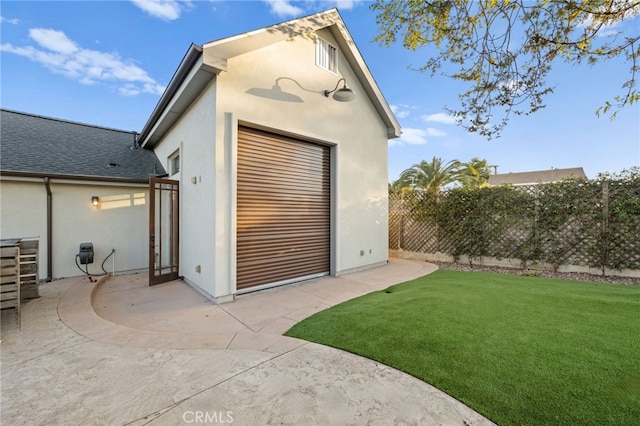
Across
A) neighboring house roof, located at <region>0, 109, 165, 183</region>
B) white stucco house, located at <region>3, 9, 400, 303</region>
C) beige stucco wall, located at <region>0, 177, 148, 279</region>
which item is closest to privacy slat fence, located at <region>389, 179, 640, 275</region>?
white stucco house, located at <region>3, 9, 400, 303</region>

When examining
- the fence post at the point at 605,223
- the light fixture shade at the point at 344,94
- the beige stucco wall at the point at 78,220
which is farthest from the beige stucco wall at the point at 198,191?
the fence post at the point at 605,223

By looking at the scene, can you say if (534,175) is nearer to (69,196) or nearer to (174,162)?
(174,162)

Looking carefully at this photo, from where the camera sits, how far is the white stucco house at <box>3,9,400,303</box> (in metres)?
4.92

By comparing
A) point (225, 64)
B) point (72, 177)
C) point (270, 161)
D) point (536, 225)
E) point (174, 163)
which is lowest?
point (536, 225)

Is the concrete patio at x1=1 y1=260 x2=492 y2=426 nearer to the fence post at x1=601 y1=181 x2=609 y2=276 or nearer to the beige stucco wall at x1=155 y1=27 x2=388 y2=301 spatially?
the beige stucco wall at x1=155 y1=27 x2=388 y2=301

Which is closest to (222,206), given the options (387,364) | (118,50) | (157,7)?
(387,364)

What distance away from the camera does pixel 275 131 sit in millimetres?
5750

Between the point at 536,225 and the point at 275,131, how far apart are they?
7875 mm

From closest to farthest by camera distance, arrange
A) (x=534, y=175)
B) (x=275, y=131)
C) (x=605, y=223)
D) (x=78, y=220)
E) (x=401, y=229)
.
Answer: (x=275, y=131) → (x=605, y=223) → (x=78, y=220) → (x=401, y=229) → (x=534, y=175)

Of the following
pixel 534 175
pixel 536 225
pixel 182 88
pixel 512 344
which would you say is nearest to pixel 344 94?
pixel 182 88

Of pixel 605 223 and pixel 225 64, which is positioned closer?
pixel 225 64

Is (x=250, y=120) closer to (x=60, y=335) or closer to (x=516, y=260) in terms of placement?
(x=60, y=335)

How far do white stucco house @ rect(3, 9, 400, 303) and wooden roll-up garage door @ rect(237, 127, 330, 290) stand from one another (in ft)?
0.09

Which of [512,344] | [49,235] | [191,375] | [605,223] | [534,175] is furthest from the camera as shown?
[534,175]
